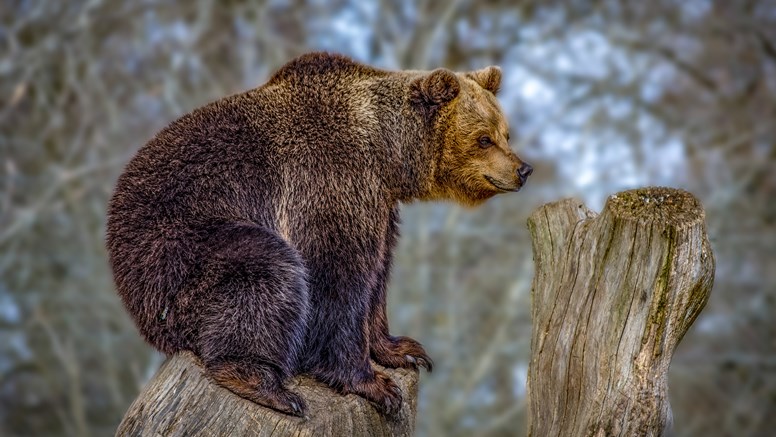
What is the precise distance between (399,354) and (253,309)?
4.51 ft

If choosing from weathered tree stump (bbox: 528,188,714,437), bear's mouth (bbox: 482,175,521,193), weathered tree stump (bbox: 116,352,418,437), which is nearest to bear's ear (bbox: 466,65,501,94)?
bear's mouth (bbox: 482,175,521,193)

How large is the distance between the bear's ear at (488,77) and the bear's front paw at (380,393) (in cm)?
237

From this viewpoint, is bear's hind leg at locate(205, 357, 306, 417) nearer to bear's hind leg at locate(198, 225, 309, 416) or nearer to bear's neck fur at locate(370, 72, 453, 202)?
bear's hind leg at locate(198, 225, 309, 416)

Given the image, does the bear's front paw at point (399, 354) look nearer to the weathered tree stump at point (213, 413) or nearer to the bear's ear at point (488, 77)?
the weathered tree stump at point (213, 413)

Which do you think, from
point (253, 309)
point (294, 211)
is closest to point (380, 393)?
point (253, 309)

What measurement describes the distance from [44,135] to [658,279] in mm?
14740

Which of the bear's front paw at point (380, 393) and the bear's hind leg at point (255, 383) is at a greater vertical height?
the bear's front paw at point (380, 393)

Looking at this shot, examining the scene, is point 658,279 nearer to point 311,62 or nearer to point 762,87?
point 311,62

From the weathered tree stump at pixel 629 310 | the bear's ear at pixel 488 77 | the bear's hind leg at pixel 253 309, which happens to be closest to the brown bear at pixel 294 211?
the bear's hind leg at pixel 253 309

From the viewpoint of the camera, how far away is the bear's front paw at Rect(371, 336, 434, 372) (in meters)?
6.54

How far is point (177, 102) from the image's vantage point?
1739 centimetres

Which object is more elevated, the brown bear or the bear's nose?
the bear's nose

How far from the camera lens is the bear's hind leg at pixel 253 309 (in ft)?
18.0

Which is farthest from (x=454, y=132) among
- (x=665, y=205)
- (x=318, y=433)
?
(x=318, y=433)
